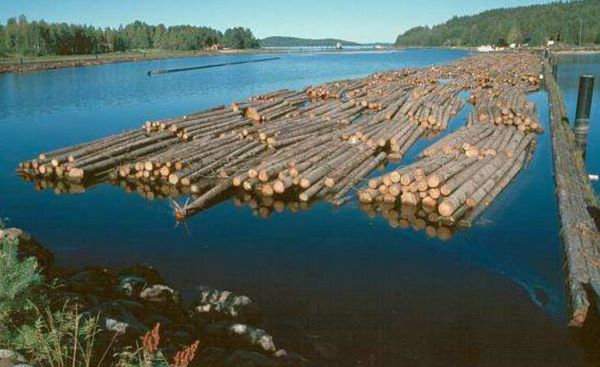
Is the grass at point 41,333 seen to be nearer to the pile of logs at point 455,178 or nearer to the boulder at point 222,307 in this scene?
the boulder at point 222,307

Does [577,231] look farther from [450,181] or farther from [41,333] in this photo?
[41,333]

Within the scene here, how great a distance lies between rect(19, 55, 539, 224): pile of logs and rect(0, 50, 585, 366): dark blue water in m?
1.21

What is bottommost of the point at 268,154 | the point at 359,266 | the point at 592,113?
the point at 359,266

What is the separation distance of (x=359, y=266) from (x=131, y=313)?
18.0 ft

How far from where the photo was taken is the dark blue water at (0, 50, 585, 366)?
845 centimetres

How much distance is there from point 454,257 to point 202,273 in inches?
247

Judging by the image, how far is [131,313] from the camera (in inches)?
325

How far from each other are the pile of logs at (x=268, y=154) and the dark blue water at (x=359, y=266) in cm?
121

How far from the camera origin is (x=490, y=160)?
17.8m

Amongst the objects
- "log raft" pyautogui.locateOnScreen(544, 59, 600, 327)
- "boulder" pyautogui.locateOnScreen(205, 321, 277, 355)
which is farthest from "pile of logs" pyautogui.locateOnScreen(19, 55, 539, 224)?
"boulder" pyautogui.locateOnScreen(205, 321, 277, 355)

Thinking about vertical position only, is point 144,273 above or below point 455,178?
below

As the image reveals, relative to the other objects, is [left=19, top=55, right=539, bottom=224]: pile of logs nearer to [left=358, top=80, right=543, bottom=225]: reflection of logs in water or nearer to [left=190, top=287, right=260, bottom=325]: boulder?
[left=358, top=80, right=543, bottom=225]: reflection of logs in water

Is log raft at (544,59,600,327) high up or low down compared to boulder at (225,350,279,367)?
up

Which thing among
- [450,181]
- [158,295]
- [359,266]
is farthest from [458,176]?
[158,295]
